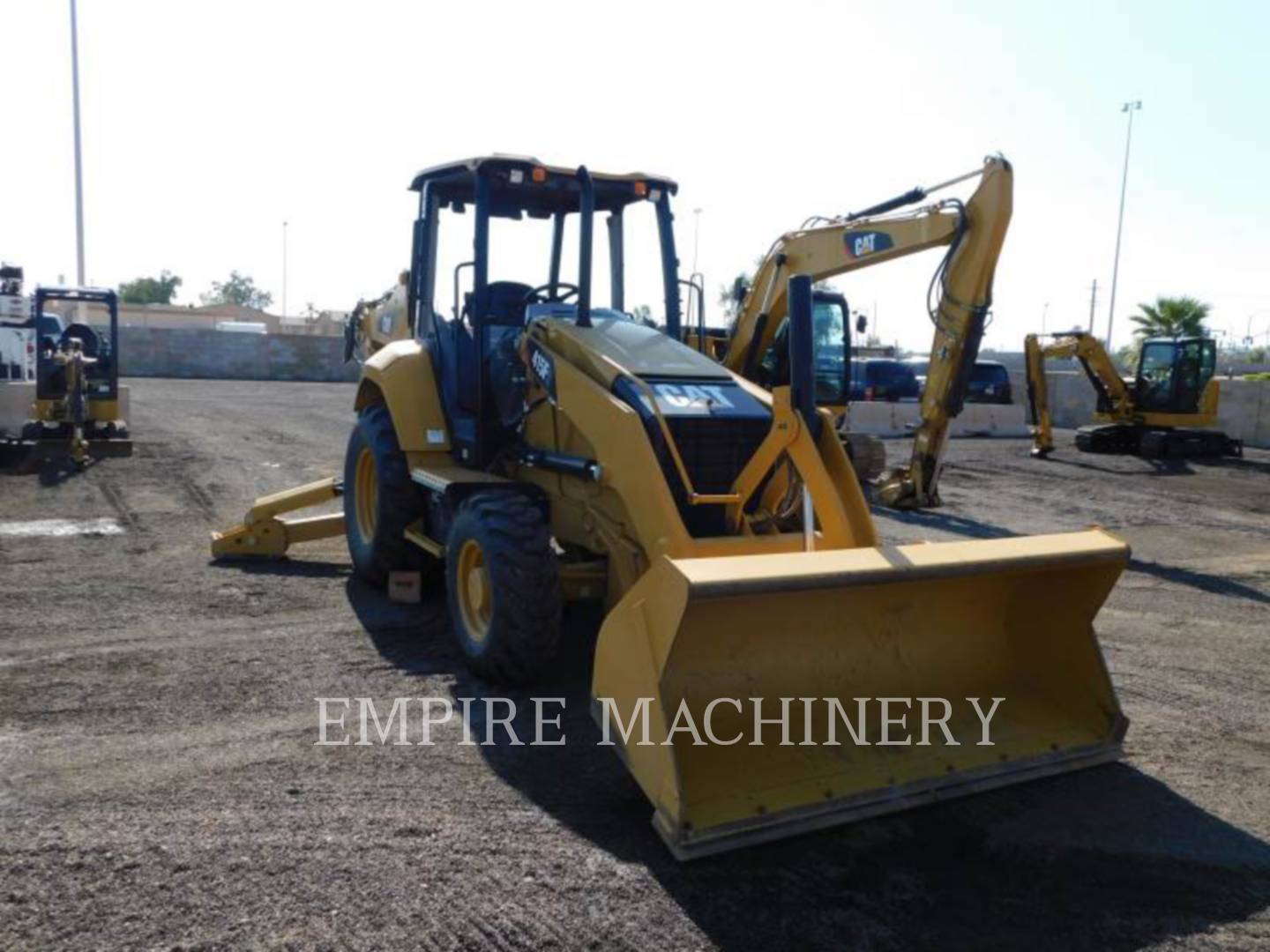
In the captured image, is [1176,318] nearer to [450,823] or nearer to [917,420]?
[917,420]

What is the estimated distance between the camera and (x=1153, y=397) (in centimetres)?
2153

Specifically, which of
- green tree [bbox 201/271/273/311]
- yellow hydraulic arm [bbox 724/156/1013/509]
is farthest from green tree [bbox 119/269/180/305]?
yellow hydraulic arm [bbox 724/156/1013/509]

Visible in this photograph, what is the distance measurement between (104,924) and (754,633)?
243 centimetres

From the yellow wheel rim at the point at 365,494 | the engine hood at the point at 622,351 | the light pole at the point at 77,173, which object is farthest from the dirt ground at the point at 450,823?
the light pole at the point at 77,173

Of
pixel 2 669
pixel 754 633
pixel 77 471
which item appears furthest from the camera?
pixel 77 471

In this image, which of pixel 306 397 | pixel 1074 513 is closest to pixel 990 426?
pixel 1074 513

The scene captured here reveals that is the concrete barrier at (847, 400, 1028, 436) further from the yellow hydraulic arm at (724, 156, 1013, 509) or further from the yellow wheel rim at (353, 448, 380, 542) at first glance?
the yellow wheel rim at (353, 448, 380, 542)

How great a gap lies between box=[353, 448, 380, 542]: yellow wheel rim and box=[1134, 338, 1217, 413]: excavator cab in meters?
18.5

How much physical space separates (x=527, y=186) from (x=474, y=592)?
8.14 feet

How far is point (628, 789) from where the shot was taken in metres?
4.30

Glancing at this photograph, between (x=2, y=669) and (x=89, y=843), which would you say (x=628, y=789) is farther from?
(x=2, y=669)

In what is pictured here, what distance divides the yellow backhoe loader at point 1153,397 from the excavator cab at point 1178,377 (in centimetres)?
2

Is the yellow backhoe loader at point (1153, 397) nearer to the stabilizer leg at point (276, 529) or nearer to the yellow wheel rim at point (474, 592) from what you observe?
the stabilizer leg at point (276, 529)

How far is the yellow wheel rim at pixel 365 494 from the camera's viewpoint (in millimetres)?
7684
